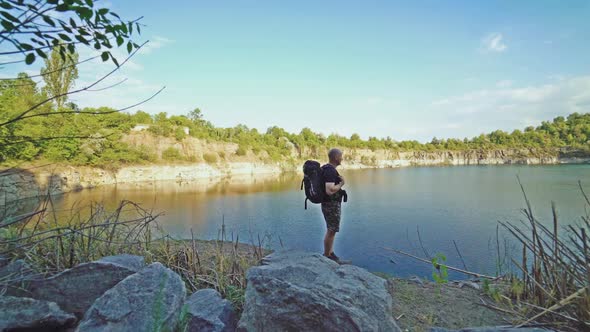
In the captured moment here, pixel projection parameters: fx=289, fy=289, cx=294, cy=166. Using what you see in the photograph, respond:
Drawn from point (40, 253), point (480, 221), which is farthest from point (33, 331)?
point (480, 221)

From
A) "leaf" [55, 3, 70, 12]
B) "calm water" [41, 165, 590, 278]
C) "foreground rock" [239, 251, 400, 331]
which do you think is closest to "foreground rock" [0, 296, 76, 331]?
"foreground rock" [239, 251, 400, 331]

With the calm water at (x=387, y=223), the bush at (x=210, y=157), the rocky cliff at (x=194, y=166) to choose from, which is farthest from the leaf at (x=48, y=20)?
the bush at (x=210, y=157)

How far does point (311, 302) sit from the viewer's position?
218 centimetres

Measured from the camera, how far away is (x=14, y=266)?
9.25 ft

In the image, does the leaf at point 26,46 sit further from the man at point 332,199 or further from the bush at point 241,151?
the bush at point 241,151

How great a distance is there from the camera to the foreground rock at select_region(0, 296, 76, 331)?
2178mm

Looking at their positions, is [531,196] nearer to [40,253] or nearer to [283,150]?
[40,253]

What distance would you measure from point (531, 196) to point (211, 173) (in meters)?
42.4

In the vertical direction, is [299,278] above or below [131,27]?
below

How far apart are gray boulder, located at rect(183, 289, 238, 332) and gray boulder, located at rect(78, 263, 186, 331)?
0.13 m

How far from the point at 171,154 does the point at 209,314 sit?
47.1m

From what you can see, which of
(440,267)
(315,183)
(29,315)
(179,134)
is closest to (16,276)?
(29,315)

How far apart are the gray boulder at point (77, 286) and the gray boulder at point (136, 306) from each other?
0.49 meters

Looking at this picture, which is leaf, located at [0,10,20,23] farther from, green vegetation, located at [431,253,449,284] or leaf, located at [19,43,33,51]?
green vegetation, located at [431,253,449,284]
